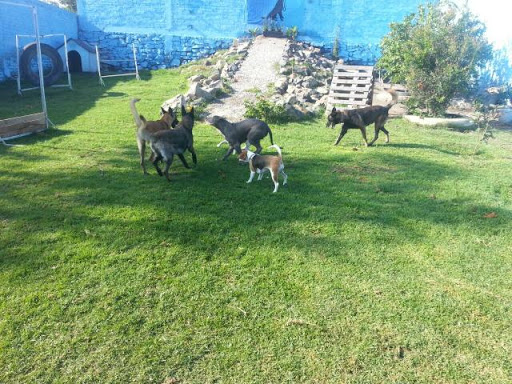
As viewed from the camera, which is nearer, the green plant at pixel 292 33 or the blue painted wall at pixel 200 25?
the blue painted wall at pixel 200 25

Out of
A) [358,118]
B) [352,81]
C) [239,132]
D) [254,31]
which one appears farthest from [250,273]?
[254,31]

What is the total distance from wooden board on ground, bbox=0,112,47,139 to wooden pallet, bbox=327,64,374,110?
9.50m

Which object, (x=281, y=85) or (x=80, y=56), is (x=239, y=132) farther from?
(x=80, y=56)

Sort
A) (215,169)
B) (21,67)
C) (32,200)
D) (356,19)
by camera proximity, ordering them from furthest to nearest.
A: (356,19) → (21,67) → (215,169) → (32,200)

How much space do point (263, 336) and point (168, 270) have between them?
1.50 m

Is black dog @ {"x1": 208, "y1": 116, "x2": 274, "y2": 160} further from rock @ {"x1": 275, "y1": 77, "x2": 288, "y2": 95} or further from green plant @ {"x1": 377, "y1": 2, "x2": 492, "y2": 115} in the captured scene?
green plant @ {"x1": 377, "y1": 2, "x2": 492, "y2": 115}

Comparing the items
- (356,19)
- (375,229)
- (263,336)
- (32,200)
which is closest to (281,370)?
(263,336)

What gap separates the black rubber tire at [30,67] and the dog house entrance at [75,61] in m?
3.24

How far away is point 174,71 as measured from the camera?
885 inches

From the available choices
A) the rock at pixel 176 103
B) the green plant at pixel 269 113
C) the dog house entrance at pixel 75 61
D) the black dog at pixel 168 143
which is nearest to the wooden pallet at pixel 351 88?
the green plant at pixel 269 113

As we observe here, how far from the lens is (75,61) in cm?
2309

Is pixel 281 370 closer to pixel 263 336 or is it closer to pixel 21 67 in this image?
pixel 263 336

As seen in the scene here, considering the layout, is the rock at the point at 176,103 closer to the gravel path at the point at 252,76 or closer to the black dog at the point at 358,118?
the gravel path at the point at 252,76

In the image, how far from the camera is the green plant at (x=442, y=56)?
47.0 feet
